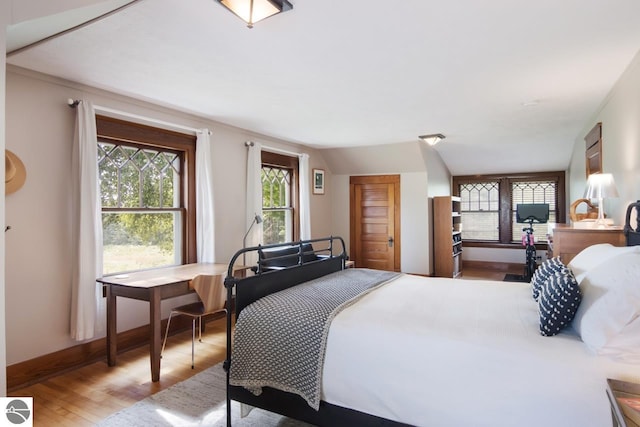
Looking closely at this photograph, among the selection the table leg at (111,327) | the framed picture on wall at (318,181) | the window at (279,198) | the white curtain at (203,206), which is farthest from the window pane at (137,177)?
the framed picture on wall at (318,181)

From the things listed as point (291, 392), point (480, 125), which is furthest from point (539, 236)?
point (291, 392)

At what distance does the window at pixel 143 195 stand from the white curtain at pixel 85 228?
0.27m

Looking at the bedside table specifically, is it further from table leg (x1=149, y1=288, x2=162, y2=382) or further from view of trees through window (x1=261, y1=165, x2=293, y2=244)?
view of trees through window (x1=261, y1=165, x2=293, y2=244)

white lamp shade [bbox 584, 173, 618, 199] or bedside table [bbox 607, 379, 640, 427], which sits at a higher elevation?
white lamp shade [bbox 584, 173, 618, 199]

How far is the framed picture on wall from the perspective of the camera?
6.54 meters

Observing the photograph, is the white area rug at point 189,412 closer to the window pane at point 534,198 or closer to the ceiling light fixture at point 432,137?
the ceiling light fixture at point 432,137

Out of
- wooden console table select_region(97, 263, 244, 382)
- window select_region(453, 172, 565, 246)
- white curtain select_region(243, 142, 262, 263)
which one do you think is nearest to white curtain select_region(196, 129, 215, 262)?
wooden console table select_region(97, 263, 244, 382)

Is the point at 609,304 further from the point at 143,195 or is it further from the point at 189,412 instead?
the point at 143,195

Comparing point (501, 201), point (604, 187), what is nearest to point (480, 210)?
point (501, 201)

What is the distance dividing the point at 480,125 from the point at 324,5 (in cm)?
345

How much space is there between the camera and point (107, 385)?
9.13ft

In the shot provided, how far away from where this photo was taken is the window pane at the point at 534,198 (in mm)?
7625

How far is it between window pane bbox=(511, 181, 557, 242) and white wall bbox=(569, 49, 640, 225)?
4.16 metres

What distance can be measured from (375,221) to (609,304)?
5.29 metres
